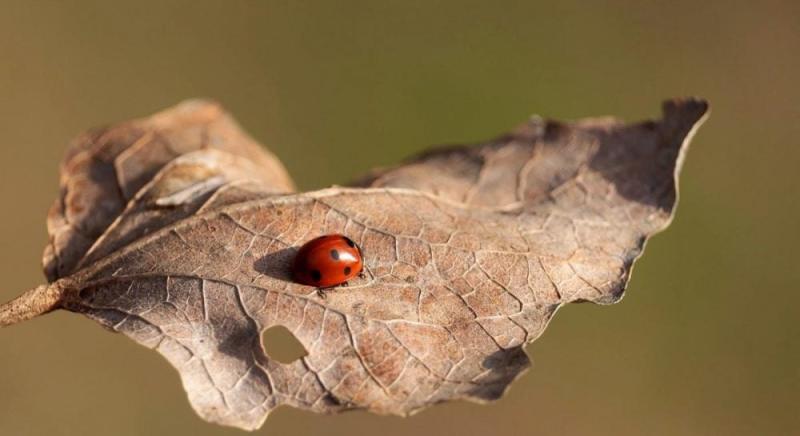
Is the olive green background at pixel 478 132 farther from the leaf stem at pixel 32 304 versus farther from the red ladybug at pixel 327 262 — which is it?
the red ladybug at pixel 327 262

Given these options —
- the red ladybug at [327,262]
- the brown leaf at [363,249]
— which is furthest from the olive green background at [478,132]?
the red ladybug at [327,262]

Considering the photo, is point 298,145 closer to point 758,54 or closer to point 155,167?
point 155,167

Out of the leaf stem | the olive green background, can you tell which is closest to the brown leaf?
the leaf stem

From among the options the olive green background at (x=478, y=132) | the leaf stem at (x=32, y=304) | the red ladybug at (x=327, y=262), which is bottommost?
the leaf stem at (x=32, y=304)

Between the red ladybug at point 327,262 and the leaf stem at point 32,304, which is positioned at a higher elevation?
the red ladybug at point 327,262

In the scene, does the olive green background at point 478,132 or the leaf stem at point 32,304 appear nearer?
the leaf stem at point 32,304

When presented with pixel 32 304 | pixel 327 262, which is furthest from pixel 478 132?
pixel 32 304

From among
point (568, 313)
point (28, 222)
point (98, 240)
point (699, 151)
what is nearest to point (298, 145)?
point (28, 222)
